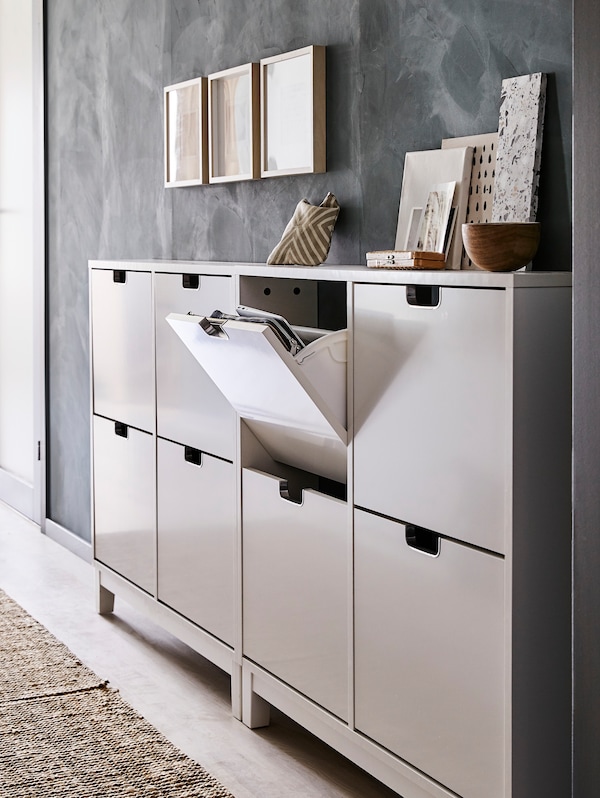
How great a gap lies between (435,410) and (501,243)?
33 centimetres

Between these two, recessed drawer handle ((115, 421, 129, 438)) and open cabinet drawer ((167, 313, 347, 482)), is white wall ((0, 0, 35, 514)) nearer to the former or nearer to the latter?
recessed drawer handle ((115, 421, 129, 438))

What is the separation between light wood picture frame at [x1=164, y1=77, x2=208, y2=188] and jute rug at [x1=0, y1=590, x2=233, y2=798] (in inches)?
63.8

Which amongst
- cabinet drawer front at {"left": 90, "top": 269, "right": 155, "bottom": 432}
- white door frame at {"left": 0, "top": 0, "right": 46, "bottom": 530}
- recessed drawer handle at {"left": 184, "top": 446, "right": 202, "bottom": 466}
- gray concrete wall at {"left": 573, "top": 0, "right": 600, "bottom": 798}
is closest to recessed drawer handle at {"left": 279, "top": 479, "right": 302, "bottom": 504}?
recessed drawer handle at {"left": 184, "top": 446, "right": 202, "bottom": 466}

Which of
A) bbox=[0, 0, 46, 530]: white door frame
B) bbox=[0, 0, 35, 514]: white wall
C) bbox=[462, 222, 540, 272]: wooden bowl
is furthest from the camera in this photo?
bbox=[0, 0, 35, 514]: white wall

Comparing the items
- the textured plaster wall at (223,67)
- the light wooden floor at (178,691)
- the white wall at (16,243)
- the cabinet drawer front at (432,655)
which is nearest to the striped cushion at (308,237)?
the textured plaster wall at (223,67)

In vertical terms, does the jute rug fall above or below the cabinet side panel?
below

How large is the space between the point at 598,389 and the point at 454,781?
3.02 feet

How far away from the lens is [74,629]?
11.2 feet

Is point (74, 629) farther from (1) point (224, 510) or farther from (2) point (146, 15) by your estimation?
(2) point (146, 15)

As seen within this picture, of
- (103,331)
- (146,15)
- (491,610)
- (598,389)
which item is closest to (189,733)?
(491,610)

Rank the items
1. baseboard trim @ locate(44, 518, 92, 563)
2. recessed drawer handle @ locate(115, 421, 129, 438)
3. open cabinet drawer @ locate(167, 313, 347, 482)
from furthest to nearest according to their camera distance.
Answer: baseboard trim @ locate(44, 518, 92, 563) → recessed drawer handle @ locate(115, 421, 129, 438) → open cabinet drawer @ locate(167, 313, 347, 482)

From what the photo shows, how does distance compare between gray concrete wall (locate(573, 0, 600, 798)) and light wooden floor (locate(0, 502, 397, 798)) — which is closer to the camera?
gray concrete wall (locate(573, 0, 600, 798))

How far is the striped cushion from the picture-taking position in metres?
2.63

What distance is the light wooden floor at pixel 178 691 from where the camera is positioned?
7.87 feet
